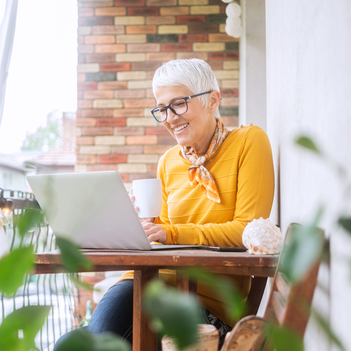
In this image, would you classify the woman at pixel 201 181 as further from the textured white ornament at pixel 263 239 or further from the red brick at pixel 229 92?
the red brick at pixel 229 92

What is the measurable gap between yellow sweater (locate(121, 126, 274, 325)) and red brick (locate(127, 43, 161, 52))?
212cm

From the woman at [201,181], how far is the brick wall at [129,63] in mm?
1804

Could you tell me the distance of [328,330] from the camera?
22 cm

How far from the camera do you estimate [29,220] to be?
0.23 metres

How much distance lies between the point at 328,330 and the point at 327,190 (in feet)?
1.56

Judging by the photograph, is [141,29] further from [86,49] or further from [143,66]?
[86,49]

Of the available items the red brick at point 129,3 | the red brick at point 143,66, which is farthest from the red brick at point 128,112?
the red brick at point 129,3

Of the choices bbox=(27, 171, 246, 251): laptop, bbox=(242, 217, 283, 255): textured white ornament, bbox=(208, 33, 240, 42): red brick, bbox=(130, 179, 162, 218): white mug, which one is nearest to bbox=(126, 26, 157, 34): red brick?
bbox=(208, 33, 240, 42): red brick

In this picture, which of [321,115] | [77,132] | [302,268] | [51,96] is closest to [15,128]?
[51,96]

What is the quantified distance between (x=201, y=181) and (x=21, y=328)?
123cm

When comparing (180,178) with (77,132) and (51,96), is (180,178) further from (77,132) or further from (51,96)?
(77,132)

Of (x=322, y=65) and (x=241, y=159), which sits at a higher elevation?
(x=322, y=65)

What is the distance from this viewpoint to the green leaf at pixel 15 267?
0.22 m

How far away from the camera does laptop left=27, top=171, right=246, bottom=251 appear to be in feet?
2.97
